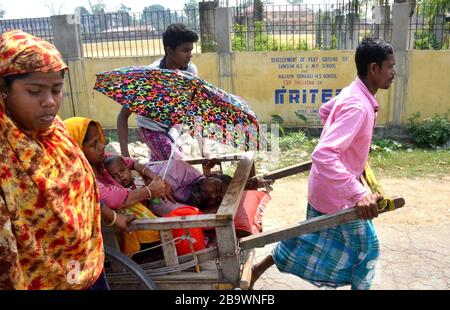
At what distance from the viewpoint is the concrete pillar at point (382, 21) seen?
8422 mm

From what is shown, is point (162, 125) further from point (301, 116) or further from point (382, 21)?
point (382, 21)

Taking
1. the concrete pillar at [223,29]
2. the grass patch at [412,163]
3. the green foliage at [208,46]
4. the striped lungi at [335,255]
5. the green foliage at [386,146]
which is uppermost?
the concrete pillar at [223,29]

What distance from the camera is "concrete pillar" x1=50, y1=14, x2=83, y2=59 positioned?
841 cm

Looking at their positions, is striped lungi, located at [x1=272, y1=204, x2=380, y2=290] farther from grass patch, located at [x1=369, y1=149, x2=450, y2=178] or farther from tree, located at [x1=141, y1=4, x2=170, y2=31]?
tree, located at [x1=141, y1=4, x2=170, y2=31]

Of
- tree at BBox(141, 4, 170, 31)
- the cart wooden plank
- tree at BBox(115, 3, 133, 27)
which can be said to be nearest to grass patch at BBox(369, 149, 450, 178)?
the cart wooden plank

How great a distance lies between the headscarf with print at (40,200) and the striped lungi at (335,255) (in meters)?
1.42

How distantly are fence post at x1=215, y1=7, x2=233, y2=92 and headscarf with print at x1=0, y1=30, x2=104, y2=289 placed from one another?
21.9 feet

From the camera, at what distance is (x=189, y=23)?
29.9 feet

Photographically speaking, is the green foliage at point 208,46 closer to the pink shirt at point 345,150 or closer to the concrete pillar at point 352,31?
the concrete pillar at point 352,31

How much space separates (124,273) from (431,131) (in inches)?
267

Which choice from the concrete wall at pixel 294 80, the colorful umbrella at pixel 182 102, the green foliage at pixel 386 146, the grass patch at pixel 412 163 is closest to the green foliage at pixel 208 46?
the concrete wall at pixel 294 80

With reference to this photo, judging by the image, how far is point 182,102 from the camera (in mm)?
2971

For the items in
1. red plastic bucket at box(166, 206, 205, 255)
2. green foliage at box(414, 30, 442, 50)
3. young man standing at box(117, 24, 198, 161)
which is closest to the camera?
red plastic bucket at box(166, 206, 205, 255)

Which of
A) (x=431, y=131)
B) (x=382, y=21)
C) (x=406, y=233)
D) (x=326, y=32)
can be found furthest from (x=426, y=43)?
(x=406, y=233)
